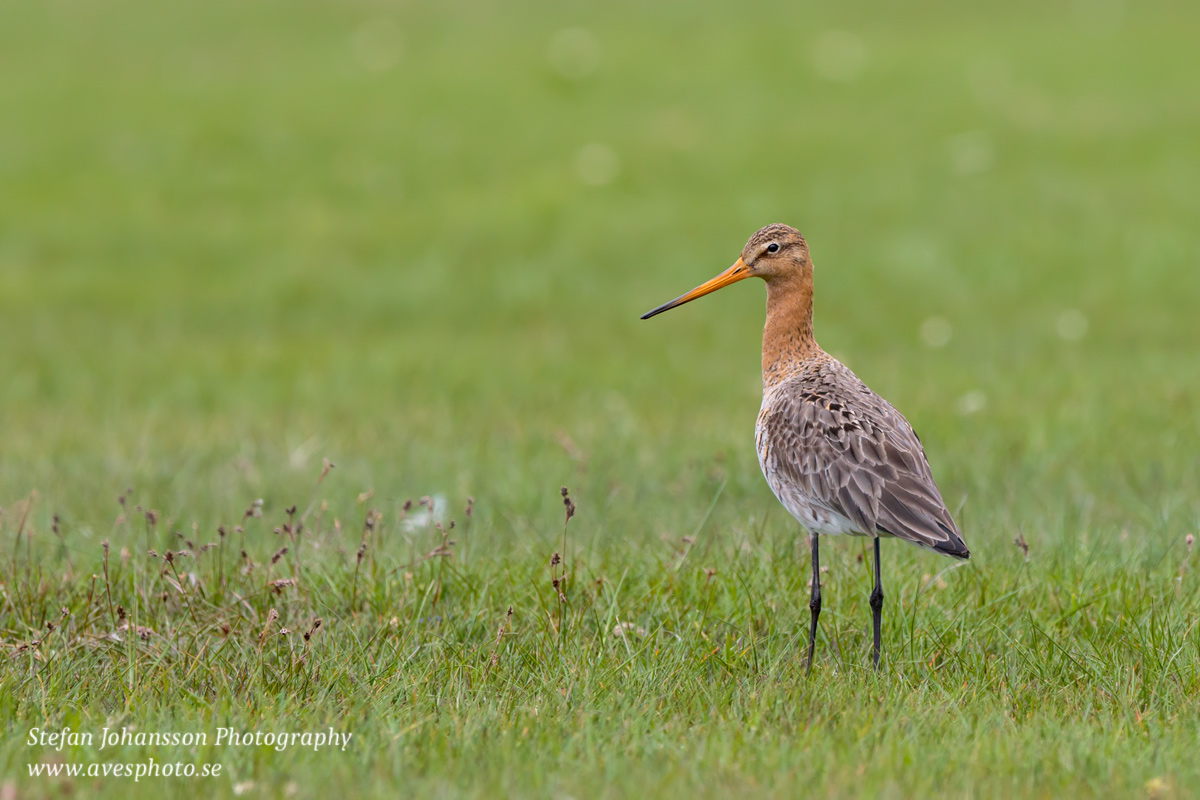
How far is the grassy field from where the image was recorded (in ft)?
14.0

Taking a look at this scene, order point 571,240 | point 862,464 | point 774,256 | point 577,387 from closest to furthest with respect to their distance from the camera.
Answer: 1. point 862,464
2. point 774,256
3. point 577,387
4. point 571,240

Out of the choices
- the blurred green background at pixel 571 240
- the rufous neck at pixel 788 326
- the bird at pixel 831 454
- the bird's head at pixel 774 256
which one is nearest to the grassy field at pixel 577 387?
the blurred green background at pixel 571 240

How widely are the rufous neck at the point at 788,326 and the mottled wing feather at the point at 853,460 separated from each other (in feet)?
1.13

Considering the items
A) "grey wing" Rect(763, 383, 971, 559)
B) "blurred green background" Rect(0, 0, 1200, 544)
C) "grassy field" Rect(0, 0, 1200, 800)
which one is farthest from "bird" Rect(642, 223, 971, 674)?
"blurred green background" Rect(0, 0, 1200, 544)

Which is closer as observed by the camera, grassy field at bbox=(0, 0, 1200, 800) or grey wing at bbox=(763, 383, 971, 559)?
grassy field at bbox=(0, 0, 1200, 800)

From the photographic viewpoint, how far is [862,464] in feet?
16.1

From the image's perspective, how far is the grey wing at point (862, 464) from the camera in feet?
15.4

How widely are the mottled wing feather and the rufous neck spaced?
0.35 m

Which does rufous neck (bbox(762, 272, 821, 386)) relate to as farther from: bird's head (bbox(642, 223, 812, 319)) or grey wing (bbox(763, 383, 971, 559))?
grey wing (bbox(763, 383, 971, 559))

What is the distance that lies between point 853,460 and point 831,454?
0.09 meters

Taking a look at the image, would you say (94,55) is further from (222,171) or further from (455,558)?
(455,558)

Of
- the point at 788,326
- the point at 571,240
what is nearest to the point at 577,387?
the point at 571,240

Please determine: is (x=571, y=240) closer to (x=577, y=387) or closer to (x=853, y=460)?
(x=577, y=387)

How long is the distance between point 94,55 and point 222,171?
4563mm
